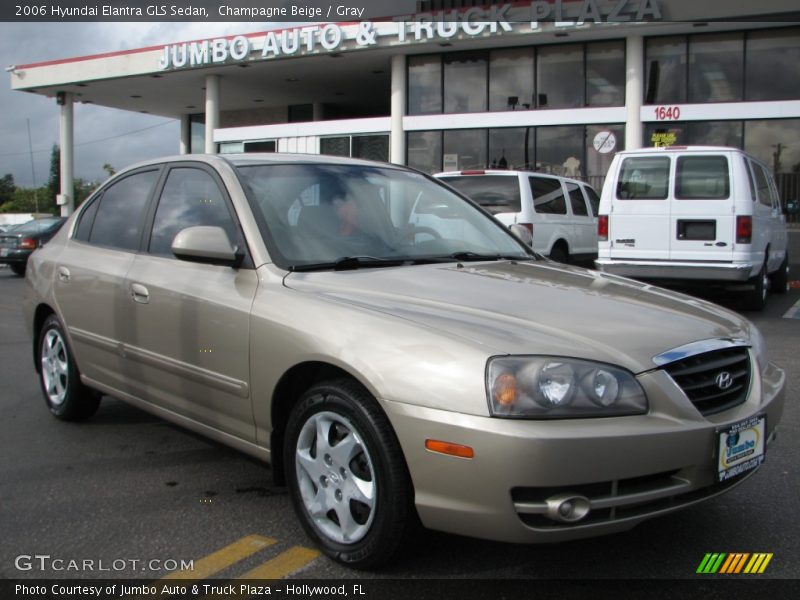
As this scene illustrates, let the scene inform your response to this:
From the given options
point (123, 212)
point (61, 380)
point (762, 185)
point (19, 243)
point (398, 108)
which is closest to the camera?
point (123, 212)

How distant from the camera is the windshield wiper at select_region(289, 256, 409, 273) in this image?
3412 millimetres

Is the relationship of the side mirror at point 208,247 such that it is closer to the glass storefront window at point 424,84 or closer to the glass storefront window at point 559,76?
the glass storefront window at point 559,76

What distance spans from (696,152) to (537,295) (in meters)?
7.66

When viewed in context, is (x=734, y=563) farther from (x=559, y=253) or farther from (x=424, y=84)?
(x=424, y=84)

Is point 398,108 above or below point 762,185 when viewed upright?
above

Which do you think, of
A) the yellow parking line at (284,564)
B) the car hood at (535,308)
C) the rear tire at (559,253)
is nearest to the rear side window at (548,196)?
the rear tire at (559,253)

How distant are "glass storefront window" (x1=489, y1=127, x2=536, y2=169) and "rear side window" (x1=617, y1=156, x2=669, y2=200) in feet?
38.2

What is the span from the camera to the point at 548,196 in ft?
40.4

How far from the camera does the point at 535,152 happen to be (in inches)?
851

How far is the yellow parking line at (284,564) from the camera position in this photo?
9.48 ft

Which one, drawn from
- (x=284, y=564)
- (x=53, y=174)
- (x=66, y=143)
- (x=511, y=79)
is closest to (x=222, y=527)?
(x=284, y=564)

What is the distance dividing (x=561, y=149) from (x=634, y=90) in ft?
7.76

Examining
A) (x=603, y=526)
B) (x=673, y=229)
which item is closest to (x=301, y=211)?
(x=603, y=526)

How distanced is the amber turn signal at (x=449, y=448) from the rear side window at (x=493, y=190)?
30.0ft
